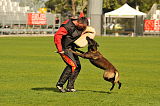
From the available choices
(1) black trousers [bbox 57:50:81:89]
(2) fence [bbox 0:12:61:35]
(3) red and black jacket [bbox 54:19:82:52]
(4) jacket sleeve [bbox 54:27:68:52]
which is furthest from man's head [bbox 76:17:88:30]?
(2) fence [bbox 0:12:61:35]

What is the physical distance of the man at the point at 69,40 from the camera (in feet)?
37.2

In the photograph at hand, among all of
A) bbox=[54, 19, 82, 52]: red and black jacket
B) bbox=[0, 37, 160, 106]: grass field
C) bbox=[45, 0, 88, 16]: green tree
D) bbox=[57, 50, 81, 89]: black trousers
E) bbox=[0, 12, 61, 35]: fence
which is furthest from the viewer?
bbox=[45, 0, 88, 16]: green tree

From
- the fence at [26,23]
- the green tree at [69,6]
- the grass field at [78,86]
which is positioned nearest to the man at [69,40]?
the grass field at [78,86]

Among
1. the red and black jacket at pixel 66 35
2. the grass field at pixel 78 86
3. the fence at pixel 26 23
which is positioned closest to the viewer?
the grass field at pixel 78 86

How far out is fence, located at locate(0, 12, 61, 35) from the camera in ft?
178

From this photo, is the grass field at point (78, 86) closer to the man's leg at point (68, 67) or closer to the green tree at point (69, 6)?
the man's leg at point (68, 67)

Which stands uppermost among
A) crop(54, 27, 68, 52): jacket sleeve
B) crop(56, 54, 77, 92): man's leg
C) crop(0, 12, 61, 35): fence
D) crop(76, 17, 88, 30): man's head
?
crop(76, 17, 88, 30): man's head

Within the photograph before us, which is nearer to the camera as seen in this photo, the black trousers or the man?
the man

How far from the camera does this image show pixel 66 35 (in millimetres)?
11500

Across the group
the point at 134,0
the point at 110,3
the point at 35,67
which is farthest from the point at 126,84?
the point at 134,0

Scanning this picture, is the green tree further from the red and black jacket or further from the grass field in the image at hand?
the red and black jacket

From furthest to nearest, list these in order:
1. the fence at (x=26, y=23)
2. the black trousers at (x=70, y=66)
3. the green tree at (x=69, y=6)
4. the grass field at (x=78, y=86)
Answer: the green tree at (x=69, y=6) < the fence at (x=26, y=23) < the black trousers at (x=70, y=66) < the grass field at (x=78, y=86)

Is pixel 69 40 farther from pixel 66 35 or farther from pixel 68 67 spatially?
pixel 68 67

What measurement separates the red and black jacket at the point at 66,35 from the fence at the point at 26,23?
41.5 m
